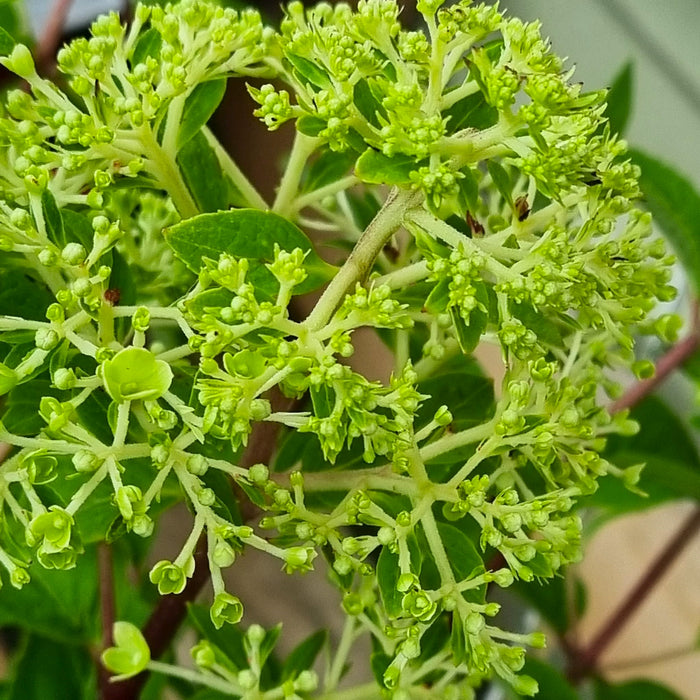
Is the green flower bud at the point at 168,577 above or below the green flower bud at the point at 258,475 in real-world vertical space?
below

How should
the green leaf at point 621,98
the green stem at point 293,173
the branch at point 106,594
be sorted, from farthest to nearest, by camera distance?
1. the green leaf at point 621,98
2. the branch at point 106,594
3. the green stem at point 293,173

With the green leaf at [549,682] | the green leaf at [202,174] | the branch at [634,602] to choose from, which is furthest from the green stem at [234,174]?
the branch at [634,602]

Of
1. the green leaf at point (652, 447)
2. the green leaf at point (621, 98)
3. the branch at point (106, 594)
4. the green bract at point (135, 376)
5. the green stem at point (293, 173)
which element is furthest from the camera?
the green leaf at point (652, 447)

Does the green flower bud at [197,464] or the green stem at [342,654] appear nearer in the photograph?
the green flower bud at [197,464]

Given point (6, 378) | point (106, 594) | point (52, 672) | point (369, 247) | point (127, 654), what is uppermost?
point (369, 247)

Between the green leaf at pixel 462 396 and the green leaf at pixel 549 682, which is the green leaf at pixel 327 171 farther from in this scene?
the green leaf at pixel 549 682

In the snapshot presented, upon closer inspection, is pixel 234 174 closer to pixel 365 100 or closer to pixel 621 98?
pixel 365 100

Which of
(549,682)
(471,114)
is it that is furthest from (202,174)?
(549,682)

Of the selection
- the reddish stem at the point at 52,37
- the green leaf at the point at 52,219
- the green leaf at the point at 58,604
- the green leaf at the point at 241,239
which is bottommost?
the green leaf at the point at 58,604
